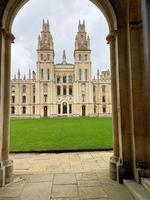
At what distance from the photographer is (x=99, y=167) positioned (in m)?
5.18

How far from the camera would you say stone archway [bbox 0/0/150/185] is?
3.95m

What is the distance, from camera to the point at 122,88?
4199mm

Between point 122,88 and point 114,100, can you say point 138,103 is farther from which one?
point 114,100

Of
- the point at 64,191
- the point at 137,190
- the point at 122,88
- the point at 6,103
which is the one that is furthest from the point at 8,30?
the point at 137,190

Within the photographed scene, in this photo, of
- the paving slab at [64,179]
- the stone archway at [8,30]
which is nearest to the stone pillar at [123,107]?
the stone archway at [8,30]

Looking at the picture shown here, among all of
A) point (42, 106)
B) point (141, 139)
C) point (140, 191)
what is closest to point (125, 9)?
point (141, 139)

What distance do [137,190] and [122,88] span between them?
5.62 feet

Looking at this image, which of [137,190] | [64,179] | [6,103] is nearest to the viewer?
[137,190]

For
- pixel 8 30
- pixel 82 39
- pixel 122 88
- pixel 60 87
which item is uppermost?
pixel 82 39

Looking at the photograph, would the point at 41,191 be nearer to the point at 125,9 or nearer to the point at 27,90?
the point at 125,9

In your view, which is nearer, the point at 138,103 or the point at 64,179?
the point at 138,103

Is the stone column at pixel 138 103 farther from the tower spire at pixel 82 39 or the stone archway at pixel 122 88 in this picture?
the tower spire at pixel 82 39

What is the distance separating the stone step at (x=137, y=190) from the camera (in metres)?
3.11

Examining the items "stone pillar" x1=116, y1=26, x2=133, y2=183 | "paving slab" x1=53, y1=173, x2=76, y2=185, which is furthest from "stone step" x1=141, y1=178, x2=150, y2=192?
"paving slab" x1=53, y1=173, x2=76, y2=185
